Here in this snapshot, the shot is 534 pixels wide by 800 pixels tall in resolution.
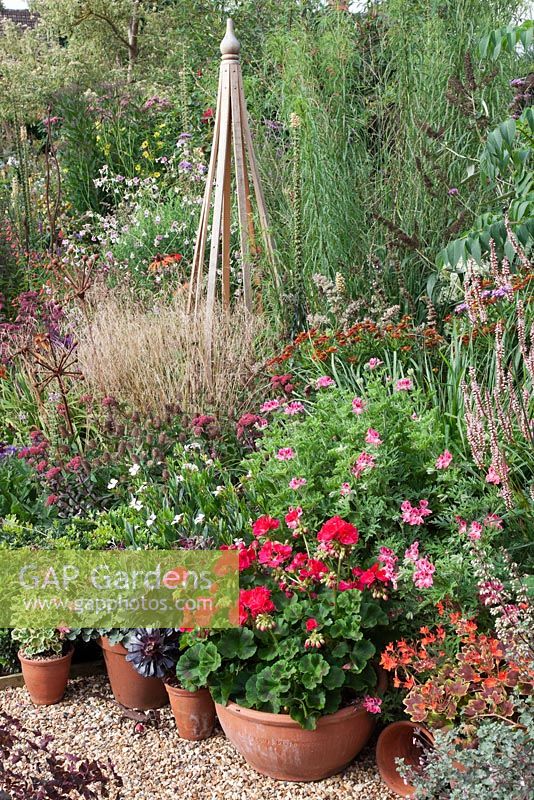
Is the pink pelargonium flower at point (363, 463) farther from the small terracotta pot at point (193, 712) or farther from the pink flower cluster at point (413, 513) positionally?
the small terracotta pot at point (193, 712)

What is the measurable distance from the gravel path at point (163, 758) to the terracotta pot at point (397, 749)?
6cm

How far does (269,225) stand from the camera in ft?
17.1

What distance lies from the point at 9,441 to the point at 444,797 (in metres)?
3.20

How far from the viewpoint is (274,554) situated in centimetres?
262

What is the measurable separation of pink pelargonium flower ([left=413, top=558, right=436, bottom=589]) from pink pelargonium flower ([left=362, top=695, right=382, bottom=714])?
37 cm

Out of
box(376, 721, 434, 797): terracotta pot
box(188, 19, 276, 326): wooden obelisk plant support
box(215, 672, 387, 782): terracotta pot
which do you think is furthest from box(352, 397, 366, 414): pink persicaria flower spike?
box(188, 19, 276, 326): wooden obelisk plant support

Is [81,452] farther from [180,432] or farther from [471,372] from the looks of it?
[471,372]

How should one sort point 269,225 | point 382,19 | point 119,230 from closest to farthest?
point 269,225, point 382,19, point 119,230

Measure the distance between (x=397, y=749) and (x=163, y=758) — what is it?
2.53ft

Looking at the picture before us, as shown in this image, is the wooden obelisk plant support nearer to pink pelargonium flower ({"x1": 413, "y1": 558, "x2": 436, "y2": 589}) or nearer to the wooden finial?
the wooden finial

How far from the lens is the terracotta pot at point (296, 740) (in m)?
2.47

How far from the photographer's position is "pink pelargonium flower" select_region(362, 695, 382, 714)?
244 centimetres

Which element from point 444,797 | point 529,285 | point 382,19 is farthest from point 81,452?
point 382,19

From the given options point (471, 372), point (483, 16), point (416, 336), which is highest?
point (483, 16)
